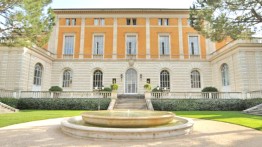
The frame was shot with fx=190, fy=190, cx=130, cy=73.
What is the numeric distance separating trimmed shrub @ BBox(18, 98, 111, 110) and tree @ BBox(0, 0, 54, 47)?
6597 millimetres

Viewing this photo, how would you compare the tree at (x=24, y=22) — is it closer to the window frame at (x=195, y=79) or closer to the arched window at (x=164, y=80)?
the arched window at (x=164, y=80)

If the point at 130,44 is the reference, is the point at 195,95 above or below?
below

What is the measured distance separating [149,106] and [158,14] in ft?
47.3

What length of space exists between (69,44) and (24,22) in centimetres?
1400

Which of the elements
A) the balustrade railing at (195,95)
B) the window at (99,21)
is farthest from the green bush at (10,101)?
the window at (99,21)

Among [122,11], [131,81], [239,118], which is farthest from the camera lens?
[122,11]

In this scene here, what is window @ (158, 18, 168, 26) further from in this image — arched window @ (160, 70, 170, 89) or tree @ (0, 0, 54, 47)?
tree @ (0, 0, 54, 47)

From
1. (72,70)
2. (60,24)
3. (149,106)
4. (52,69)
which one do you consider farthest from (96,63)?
(149,106)

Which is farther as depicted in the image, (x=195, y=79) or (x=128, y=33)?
(x=128, y=33)

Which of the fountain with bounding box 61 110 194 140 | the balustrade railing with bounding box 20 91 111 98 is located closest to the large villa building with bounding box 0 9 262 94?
the balustrade railing with bounding box 20 91 111 98

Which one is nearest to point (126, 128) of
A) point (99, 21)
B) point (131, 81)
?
point (131, 81)

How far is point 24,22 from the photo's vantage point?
38.8 feet

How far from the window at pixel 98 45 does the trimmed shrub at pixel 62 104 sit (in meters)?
9.27

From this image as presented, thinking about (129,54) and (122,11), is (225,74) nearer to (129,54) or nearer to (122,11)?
(129,54)
